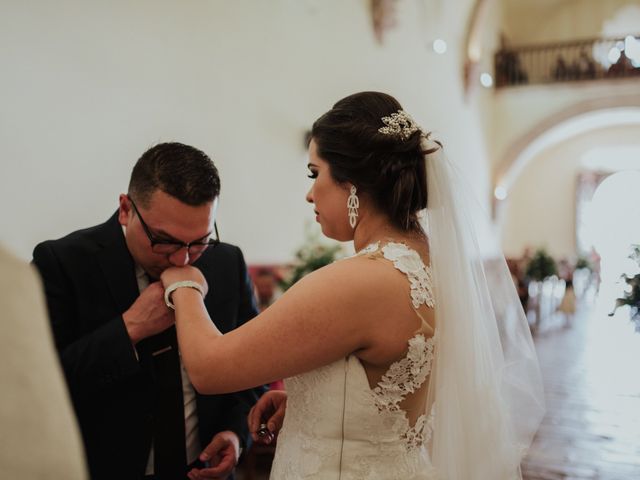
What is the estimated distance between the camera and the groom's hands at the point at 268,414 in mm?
1886

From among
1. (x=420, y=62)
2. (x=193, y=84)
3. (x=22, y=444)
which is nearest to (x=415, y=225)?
(x=22, y=444)

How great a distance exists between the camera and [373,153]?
64.8 inches

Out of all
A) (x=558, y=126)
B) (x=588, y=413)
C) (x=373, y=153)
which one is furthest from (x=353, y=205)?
(x=558, y=126)

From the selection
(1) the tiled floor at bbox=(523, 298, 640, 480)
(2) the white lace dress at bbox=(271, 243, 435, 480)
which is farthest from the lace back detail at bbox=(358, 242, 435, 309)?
(1) the tiled floor at bbox=(523, 298, 640, 480)

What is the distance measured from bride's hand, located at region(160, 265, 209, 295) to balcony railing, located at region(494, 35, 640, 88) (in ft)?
42.4

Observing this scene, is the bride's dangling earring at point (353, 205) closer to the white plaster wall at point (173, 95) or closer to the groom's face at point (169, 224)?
the groom's face at point (169, 224)

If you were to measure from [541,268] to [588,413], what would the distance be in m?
6.24

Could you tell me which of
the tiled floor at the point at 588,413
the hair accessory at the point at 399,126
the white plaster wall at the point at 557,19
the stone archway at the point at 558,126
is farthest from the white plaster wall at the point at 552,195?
the hair accessory at the point at 399,126

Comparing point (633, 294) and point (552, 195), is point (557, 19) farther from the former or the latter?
point (633, 294)

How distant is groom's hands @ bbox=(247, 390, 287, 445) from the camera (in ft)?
6.19

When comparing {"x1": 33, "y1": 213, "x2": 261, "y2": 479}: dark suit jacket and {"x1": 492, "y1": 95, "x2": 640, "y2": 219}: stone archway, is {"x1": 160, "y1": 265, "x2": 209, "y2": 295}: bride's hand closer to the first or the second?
{"x1": 33, "y1": 213, "x2": 261, "y2": 479}: dark suit jacket

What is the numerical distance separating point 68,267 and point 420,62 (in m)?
8.47

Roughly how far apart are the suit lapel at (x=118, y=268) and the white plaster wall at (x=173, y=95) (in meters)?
0.97

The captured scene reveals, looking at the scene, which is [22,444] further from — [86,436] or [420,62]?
[420,62]
